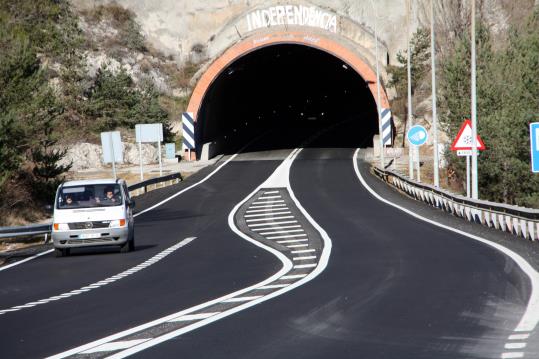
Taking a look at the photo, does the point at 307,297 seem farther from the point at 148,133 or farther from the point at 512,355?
the point at 148,133

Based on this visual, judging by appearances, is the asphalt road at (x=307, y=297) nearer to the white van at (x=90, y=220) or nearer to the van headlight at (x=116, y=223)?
the white van at (x=90, y=220)

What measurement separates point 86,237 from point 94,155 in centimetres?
4251

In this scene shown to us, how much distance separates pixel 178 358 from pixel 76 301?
→ 5950 mm

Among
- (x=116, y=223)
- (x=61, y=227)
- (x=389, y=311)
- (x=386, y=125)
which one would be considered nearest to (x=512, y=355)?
(x=389, y=311)

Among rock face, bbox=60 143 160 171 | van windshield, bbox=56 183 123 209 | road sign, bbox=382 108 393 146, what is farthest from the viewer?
rock face, bbox=60 143 160 171

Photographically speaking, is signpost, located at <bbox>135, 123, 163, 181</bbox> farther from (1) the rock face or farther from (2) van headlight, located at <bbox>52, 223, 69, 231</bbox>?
(2) van headlight, located at <bbox>52, 223, 69, 231</bbox>

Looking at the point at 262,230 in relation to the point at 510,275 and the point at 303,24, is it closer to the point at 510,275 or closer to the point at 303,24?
the point at 510,275

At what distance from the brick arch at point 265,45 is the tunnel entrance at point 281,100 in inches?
Answer: 12.8

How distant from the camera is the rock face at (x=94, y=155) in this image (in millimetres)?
65062

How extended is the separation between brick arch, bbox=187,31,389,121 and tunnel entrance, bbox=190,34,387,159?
0.32m

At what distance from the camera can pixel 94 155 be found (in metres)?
65.7

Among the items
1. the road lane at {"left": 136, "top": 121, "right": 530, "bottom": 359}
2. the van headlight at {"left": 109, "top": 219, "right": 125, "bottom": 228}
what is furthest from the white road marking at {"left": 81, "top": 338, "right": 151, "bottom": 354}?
the van headlight at {"left": 109, "top": 219, "right": 125, "bottom": 228}

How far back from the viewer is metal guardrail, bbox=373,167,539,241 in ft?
74.9

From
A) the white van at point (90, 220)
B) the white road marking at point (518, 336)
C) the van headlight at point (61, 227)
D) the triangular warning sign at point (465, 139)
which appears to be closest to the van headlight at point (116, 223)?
the white van at point (90, 220)
